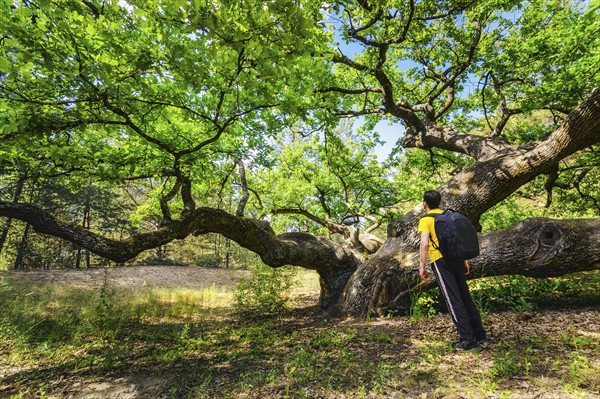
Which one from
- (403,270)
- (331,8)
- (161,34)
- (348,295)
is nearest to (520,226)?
(403,270)

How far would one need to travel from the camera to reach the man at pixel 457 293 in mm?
3473

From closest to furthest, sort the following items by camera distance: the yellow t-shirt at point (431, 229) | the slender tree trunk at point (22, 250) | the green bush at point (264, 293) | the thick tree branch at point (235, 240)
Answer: the yellow t-shirt at point (431, 229)
the thick tree branch at point (235, 240)
the green bush at point (264, 293)
the slender tree trunk at point (22, 250)

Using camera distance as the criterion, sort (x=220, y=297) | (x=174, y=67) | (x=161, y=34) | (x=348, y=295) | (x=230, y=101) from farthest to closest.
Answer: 1. (x=220, y=297)
2. (x=348, y=295)
3. (x=230, y=101)
4. (x=161, y=34)
5. (x=174, y=67)

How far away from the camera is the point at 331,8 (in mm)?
5484

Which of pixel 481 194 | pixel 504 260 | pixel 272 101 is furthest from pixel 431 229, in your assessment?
pixel 272 101

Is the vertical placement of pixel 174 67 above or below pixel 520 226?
above

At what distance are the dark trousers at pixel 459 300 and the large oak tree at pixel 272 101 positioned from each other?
1.74 metres

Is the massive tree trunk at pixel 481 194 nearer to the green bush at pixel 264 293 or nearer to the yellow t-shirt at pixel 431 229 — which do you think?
the yellow t-shirt at pixel 431 229

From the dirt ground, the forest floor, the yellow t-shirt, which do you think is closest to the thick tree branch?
the forest floor

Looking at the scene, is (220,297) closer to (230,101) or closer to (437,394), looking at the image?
(230,101)

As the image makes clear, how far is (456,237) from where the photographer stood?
3.42 metres

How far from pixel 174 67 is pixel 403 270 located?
5168 millimetres

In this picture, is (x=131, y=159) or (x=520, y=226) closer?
(x=520, y=226)

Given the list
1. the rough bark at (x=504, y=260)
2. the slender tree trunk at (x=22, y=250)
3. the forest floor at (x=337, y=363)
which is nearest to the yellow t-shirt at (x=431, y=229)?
the forest floor at (x=337, y=363)
